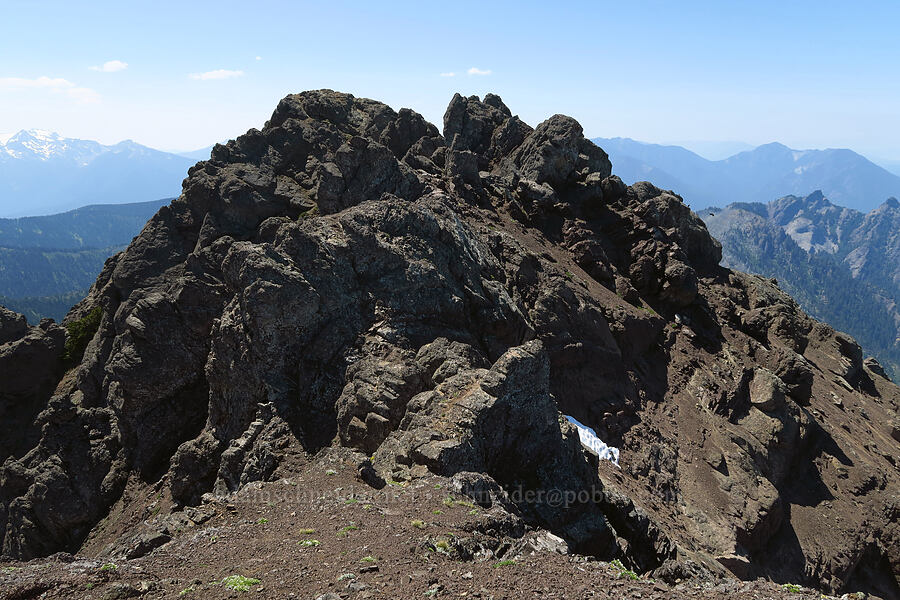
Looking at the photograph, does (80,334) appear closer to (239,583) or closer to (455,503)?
(239,583)

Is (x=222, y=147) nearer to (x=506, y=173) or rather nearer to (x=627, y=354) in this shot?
(x=506, y=173)

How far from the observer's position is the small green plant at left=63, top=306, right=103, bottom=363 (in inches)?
1802

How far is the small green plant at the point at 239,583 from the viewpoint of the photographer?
1462 cm

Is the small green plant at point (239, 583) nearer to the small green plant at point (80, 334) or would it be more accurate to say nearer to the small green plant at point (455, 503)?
the small green plant at point (455, 503)

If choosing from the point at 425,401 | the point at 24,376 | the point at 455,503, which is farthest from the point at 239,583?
the point at 24,376

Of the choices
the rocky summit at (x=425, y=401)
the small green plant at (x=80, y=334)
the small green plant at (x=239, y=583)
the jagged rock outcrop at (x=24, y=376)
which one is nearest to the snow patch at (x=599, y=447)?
the rocky summit at (x=425, y=401)

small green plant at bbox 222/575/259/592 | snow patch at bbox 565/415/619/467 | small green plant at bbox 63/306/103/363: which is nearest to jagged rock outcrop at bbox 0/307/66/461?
small green plant at bbox 63/306/103/363

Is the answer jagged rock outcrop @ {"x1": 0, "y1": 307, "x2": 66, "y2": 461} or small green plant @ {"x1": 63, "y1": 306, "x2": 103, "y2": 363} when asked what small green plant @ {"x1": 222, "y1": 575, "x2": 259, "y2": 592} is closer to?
jagged rock outcrop @ {"x1": 0, "y1": 307, "x2": 66, "y2": 461}

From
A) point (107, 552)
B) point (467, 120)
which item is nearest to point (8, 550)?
point (107, 552)

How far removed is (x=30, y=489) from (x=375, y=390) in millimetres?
28569

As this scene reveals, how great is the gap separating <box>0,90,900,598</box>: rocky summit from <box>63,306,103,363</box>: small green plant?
0.21 meters

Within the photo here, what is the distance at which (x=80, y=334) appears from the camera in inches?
1821

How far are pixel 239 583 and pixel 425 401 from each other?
11930 mm

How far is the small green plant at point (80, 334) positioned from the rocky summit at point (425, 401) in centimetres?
21
